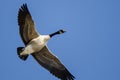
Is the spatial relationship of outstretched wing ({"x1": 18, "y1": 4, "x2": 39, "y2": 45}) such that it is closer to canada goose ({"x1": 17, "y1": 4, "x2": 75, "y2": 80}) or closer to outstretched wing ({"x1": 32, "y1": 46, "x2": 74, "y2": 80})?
canada goose ({"x1": 17, "y1": 4, "x2": 75, "y2": 80})

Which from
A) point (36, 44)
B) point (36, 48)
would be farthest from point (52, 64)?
point (36, 44)

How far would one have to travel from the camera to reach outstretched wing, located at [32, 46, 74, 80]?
2416 centimetres

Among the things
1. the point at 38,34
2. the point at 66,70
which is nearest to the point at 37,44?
the point at 38,34

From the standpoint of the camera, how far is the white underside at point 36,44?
2330 centimetres

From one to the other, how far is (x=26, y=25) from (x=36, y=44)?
1052 millimetres

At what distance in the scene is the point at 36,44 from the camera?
2347 centimetres

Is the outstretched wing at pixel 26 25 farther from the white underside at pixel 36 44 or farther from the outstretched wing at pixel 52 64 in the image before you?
the outstretched wing at pixel 52 64

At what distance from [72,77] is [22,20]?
391 cm

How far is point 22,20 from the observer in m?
23.5

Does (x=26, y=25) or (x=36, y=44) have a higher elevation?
(x=26, y=25)

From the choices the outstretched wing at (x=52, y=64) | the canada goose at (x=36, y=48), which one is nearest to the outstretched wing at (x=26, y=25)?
the canada goose at (x=36, y=48)

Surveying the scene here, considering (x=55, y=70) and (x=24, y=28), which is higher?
(x=24, y=28)

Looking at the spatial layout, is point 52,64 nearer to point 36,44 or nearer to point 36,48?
point 36,48

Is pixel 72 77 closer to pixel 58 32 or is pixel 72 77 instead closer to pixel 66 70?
pixel 66 70
